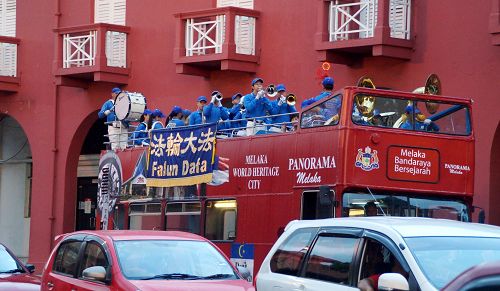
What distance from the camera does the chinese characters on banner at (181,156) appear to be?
57.2 ft

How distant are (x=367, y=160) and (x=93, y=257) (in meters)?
3.95

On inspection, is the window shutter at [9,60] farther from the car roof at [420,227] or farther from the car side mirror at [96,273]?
the car roof at [420,227]

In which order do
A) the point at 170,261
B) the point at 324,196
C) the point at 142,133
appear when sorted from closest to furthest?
1. the point at 170,261
2. the point at 324,196
3. the point at 142,133

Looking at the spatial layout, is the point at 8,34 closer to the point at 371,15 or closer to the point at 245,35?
the point at 245,35

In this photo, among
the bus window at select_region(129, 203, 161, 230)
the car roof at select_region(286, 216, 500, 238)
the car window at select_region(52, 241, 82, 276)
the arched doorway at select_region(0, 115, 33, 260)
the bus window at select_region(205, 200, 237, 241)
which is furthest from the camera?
the arched doorway at select_region(0, 115, 33, 260)

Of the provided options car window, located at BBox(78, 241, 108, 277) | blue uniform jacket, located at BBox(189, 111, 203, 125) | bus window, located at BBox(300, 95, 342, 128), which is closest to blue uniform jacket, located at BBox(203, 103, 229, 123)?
blue uniform jacket, located at BBox(189, 111, 203, 125)

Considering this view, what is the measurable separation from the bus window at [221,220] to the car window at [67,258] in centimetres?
427

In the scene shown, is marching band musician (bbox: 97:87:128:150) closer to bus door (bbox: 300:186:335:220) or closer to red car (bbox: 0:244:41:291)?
red car (bbox: 0:244:41:291)

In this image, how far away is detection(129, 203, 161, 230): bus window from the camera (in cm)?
1855

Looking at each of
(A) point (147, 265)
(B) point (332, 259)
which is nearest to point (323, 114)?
(A) point (147, 265)

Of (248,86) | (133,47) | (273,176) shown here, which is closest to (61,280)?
(273,176)

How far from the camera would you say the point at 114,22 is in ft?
88.8

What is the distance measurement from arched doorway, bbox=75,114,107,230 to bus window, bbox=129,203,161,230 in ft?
36.0

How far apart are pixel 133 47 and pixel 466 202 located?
13672 millimetres
